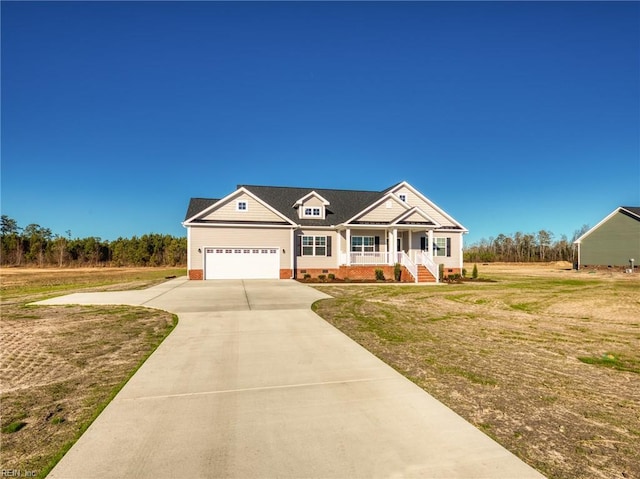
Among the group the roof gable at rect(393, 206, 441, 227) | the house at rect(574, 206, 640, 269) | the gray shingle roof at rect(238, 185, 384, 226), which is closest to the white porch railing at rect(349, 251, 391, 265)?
the roof gable at rect(393, 206, 441, 227)

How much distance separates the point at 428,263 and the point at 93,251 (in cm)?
5579

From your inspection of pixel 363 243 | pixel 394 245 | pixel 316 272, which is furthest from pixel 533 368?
pixel 363 243

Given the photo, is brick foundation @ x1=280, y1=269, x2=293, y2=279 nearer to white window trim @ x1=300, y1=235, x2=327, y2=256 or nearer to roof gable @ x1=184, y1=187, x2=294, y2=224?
white window trim @ x1=300, y1=235, x2=327, y2=256

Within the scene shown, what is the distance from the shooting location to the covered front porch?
75.7 feet

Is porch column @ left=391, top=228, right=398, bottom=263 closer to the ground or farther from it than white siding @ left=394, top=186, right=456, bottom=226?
closer to the ground

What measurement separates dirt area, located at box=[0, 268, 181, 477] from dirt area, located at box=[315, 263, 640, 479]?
410cm

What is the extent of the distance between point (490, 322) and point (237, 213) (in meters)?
17.3

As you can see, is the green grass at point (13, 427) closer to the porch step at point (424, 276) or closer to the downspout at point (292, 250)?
the downspout at point (292, 250)

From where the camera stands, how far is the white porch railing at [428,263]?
2164cm

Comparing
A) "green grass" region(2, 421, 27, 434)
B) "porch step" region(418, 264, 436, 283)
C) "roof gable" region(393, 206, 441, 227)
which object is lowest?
"green grass" region(2, 421, 27, 434)

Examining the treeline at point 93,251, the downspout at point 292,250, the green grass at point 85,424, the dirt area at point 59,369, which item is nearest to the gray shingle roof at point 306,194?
the downspout at point 292,250

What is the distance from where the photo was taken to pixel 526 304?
12500 millimetres

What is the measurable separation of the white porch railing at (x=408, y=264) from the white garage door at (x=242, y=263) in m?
8.55

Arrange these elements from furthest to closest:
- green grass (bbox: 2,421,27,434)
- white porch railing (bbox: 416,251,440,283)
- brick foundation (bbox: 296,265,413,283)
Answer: brick foundation (bbox: 296,265,413,283) → white porch railing (bbox: 416,251,440,283) → green grass (bbox: 2,421,27,434)
